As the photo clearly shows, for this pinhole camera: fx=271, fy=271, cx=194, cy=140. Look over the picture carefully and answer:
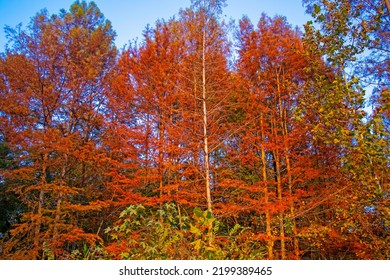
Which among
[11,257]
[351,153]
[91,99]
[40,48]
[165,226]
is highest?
[40,48]

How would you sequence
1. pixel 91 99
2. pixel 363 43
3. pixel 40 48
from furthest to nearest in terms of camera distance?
pixel 91 99, pixel 40 48, pixel 363 43

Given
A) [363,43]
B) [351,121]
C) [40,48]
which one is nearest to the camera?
[351,121]

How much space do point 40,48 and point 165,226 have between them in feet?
23.8

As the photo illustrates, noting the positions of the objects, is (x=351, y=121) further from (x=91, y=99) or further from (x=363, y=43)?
(x=91, y=99)

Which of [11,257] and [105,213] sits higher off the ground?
[105,213]

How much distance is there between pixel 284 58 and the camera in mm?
10227

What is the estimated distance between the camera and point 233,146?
9.50 meters

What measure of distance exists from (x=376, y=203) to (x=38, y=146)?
8014 mm
